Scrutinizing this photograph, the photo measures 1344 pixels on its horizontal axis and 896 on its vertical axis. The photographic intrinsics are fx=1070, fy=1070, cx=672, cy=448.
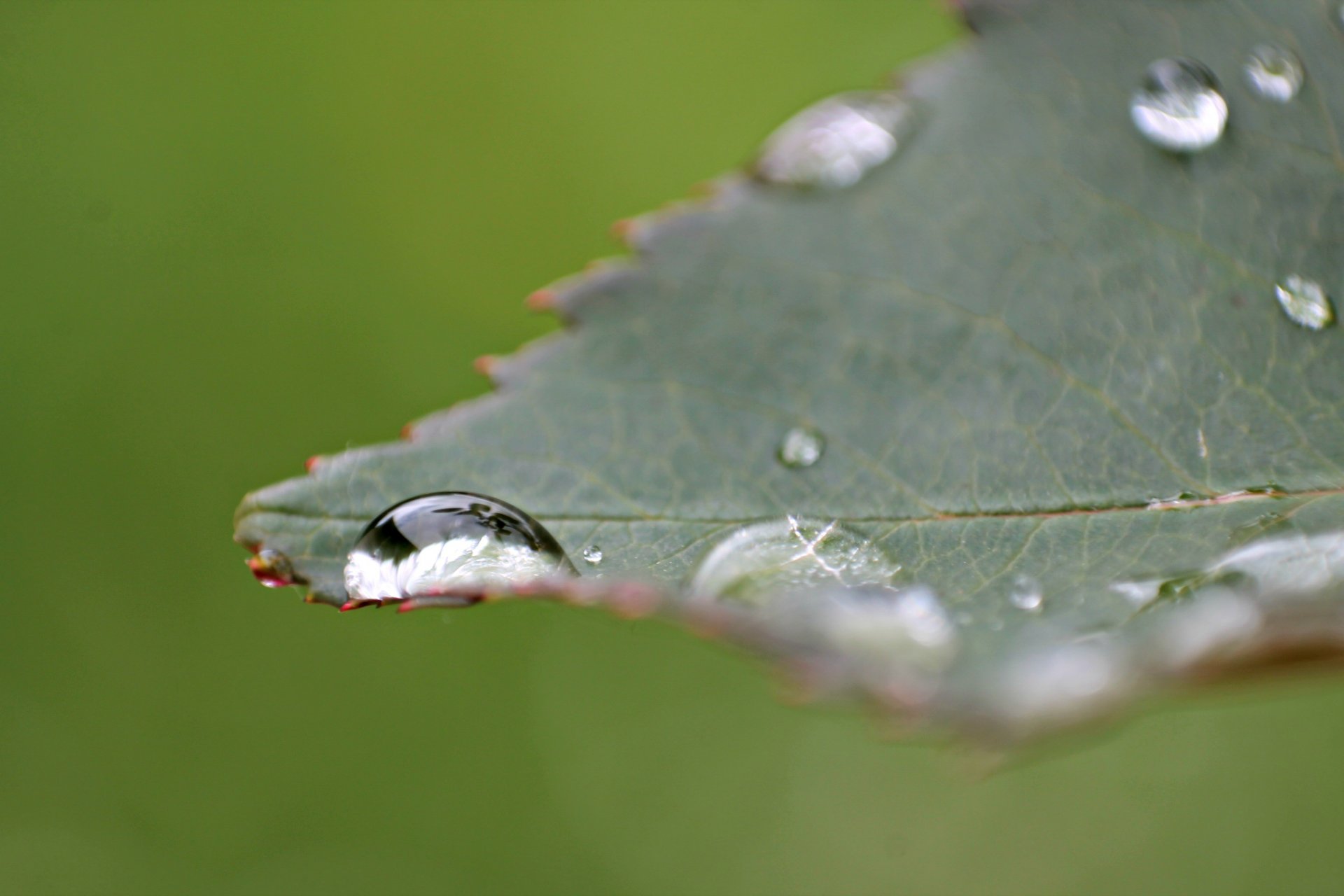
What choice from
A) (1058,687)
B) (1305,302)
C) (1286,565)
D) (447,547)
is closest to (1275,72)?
(1305,302)

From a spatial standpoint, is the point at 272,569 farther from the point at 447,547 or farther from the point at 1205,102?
the point at 1205,102

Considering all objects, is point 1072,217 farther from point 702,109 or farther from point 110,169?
point 110,169

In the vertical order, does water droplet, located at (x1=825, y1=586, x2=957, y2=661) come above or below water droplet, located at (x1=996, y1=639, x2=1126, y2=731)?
above

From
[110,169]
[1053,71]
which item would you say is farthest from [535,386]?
[110,169]

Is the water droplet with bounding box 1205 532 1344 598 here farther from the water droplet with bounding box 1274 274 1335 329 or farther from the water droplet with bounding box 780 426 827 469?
the water droplet with bounding box 780 426 827 469

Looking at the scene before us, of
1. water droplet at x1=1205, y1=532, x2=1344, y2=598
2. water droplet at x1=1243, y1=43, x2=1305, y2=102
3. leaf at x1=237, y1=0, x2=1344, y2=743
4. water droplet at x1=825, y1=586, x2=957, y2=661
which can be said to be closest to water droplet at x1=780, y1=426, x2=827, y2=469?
leaf at x1=237, y1=0, x2=1344, y2=743

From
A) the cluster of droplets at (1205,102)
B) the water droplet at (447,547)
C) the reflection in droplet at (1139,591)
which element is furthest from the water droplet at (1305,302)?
the water droplet at (447,547)
